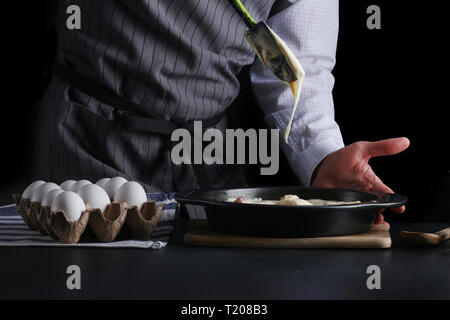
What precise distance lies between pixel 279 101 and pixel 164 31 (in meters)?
0.39

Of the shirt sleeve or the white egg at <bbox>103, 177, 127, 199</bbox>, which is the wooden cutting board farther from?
the shirt sleeve

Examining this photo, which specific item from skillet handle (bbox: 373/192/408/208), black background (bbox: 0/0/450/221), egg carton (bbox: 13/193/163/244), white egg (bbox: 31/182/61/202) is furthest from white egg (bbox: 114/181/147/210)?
black background (bbox: 0/0/450/221)

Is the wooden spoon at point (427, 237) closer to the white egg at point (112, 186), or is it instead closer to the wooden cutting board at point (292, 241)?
the wooden cutting board at point (292, 241)

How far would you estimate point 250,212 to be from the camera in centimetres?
100

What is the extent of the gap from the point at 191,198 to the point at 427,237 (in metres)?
0.40

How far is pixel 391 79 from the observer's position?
2039 millimetres

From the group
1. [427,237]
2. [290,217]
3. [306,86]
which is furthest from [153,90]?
[427,237]

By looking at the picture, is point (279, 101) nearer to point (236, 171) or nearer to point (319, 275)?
point (236, 171)

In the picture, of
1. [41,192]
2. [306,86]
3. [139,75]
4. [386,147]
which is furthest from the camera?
[306,86]

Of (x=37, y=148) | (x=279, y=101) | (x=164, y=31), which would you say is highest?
(x=164, y=31)

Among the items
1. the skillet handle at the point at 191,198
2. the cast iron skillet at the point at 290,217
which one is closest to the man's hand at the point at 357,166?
the cast iron skillet at the point at 290,217

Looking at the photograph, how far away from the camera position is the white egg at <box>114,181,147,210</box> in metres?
1.07

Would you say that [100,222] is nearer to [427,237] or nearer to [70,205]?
[70,205]
